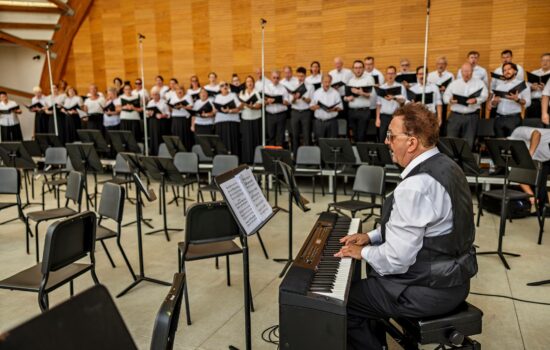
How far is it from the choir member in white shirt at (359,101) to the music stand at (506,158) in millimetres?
3817

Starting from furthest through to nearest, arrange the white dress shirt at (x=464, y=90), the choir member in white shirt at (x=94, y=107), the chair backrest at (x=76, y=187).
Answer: the choir member in white shirt at (x=94, y=107), the white dress shirt at (x=464, y=90), the chair backrest at (x=76, y=187)

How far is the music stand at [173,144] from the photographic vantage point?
7129mm

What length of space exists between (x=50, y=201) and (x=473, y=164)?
6.77m

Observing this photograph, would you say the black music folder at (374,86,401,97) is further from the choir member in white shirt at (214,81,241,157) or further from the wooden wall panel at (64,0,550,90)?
the choir member in white shirt at (214,81,241,157)

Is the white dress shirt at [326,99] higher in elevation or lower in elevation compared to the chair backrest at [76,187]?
higher

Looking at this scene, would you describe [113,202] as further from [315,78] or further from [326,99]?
[315,78]

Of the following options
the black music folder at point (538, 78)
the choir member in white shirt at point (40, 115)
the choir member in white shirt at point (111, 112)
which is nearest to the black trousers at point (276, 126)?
the choir member in white shirt at point (111, 112)

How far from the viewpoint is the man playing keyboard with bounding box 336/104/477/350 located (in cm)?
198

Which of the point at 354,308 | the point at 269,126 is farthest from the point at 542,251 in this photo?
the point at 269,126

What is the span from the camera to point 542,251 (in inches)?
181

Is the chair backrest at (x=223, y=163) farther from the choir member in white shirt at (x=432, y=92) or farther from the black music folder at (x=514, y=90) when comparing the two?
the black music folder at (x=514, y=90)

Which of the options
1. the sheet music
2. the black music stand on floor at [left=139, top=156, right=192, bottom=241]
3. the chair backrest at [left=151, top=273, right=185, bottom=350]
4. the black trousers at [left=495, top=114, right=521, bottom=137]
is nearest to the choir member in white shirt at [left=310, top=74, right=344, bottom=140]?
the black trousers at [left=495, top=114, right=521, bottom=137]

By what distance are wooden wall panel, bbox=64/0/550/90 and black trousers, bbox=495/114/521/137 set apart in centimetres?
210

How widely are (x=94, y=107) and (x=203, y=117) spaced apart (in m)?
3.41
